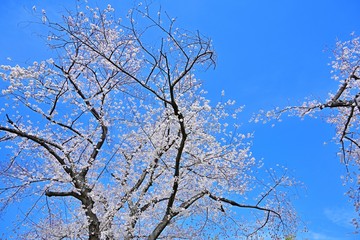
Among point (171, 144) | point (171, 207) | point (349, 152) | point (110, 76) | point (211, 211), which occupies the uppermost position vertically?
point (110, 76)

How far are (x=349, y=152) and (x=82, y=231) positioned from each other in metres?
7.31

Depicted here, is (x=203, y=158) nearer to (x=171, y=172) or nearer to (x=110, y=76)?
(x=171, y=172)

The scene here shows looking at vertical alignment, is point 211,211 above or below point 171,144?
below

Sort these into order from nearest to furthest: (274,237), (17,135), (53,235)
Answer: (17,135), (274,237), (53,235)

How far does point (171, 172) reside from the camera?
8953mm

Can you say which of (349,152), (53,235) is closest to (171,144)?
(53,235)

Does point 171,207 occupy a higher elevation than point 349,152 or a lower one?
lower

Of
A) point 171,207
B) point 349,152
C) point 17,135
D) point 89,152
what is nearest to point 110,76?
point 89,152

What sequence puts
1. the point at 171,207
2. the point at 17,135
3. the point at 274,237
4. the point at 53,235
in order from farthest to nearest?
the point at 53,235
the point at 274,237
the point at 17,135
the point at 171,207

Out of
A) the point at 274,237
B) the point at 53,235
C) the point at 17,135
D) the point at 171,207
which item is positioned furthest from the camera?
the point at 53,235

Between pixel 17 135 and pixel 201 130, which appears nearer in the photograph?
pixel 17 135

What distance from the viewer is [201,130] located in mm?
9383

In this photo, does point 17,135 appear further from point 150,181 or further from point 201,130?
point 201,130

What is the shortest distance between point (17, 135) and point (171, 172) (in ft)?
12.0
